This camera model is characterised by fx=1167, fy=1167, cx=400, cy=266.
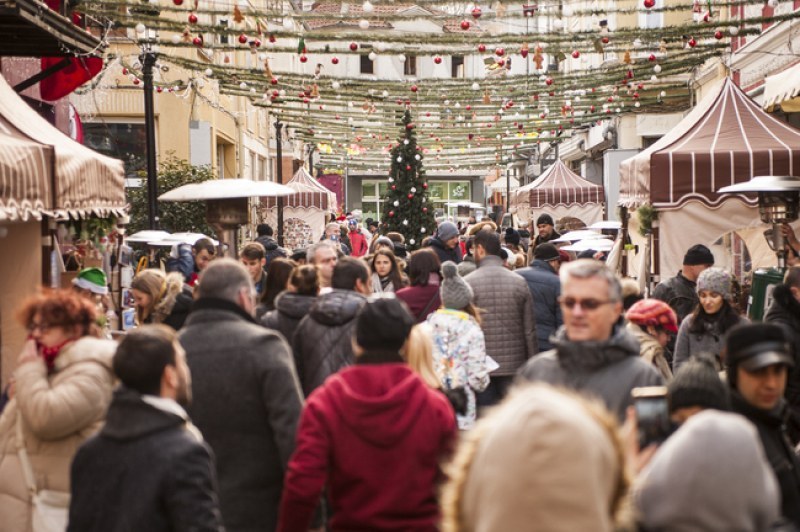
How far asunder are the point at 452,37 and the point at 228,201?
7.34 m

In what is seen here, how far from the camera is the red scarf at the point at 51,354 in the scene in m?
5.09

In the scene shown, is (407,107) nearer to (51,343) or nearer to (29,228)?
(29,228)

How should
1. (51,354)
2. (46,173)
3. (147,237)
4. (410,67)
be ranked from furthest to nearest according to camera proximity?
(410,67) < (147,237) < (46,173) < (51,354)

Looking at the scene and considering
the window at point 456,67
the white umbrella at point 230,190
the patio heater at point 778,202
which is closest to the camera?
the white umbrella at point 230,190

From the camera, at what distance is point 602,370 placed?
14.9 ft

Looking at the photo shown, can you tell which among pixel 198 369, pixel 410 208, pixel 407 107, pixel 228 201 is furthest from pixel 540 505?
pixel 410 208

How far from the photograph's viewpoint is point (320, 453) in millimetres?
4438

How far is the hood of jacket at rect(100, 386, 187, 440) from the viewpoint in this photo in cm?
392

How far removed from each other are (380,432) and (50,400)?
1.47m

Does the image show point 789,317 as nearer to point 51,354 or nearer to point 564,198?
point 51,354

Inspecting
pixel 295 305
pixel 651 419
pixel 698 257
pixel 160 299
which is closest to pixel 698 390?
pixel 651 419

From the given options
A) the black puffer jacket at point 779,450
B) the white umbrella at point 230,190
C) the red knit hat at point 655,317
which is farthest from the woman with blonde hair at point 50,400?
the white umbrella at point 230,190

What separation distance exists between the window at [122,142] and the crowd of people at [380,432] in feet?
64.6

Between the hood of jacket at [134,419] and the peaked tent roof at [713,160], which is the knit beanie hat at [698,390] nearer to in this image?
the hood of jacket at [134,419]
